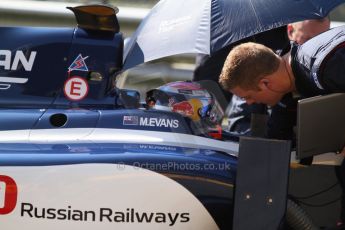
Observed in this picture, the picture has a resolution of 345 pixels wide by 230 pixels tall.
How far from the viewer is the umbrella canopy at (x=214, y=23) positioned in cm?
233

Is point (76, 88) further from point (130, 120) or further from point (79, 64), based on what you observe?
point (130, 120)

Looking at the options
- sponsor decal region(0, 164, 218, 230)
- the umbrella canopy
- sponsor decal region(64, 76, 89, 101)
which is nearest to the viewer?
sponsor decal region(0, 164, 218, 230)

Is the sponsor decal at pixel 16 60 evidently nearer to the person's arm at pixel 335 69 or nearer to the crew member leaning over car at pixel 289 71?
the crew member leaning over car at pixel 289 71

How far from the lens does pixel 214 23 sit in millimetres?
2404

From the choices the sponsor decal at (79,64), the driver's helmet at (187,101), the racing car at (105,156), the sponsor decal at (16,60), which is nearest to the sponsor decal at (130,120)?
the racing car at (105,156)

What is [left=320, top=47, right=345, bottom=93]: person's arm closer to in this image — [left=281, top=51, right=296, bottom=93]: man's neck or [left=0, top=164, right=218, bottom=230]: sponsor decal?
[left=281, top=51, right=296, bottom=93]: man's neck

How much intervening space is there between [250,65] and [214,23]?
25 centimetres

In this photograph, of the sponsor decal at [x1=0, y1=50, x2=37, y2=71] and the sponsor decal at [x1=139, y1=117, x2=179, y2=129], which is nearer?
the sponsor decal at [x1=139, y1=117, x2=179, y2=129]

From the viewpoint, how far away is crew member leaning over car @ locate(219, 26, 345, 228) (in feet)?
7.01

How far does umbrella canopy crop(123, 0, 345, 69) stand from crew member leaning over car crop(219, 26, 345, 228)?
9 cm

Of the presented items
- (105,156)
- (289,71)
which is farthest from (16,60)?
(289,71)

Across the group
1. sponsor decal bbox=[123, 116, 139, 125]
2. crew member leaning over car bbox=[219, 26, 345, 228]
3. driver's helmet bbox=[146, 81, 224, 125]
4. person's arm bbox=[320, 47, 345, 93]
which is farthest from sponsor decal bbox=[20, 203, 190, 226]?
person's arm bbox=[320, 47, 345, 93]

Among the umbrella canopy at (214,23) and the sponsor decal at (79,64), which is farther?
the sponsor decal at (79,64)

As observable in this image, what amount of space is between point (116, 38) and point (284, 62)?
79 centimetres
